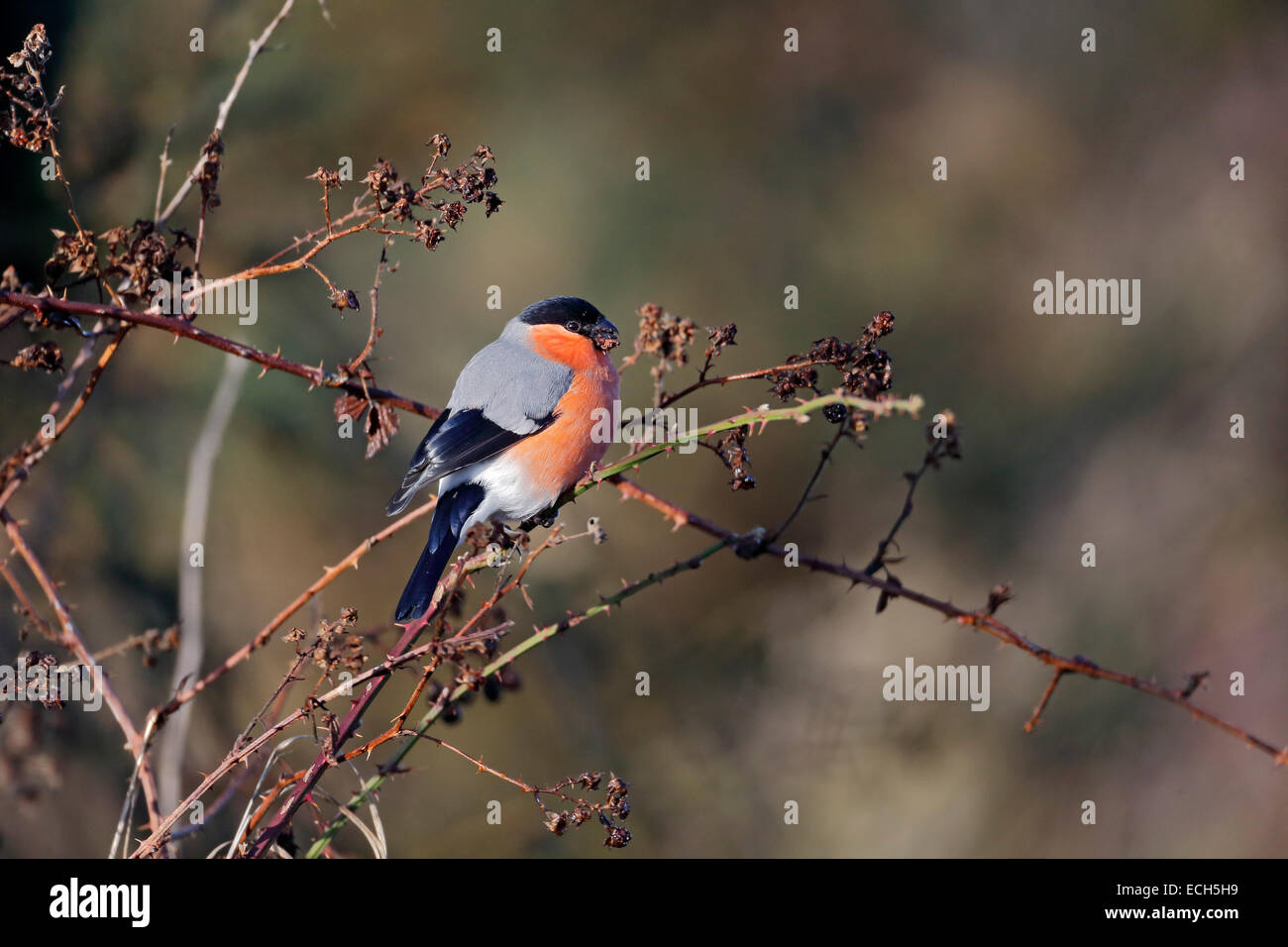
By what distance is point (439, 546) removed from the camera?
348 cm

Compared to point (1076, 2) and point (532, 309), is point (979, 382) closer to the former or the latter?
point (1076, 2)

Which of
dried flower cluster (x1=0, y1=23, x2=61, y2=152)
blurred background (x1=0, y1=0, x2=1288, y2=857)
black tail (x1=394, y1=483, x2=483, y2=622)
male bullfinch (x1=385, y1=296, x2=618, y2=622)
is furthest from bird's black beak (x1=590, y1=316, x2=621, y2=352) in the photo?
dried flower cluster (x1=0, y1=23, x2=61, y2=152)

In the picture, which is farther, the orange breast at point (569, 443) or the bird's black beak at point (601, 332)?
the bird's black beak at point (601, 332)

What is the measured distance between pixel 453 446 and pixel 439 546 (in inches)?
12.3

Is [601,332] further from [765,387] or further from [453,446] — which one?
[765,387]

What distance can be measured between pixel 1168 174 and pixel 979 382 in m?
1.90

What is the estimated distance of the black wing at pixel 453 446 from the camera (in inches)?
134

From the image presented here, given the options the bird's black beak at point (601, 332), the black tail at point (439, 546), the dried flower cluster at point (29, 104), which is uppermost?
the bird's black beak at point (601, 332)

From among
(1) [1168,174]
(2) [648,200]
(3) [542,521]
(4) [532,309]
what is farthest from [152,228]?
(1) [1168,174]

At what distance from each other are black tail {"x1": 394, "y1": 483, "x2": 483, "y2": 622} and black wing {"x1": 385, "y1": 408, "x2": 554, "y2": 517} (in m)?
0.11

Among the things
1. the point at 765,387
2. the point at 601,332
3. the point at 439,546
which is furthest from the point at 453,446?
the point at 765,387

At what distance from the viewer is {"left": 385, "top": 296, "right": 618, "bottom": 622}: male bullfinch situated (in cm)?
344

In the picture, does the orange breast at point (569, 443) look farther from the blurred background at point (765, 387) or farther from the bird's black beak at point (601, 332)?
the blurred background at point (765, 387)

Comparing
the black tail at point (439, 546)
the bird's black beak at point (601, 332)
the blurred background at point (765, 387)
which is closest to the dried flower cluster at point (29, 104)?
the black tail at point (439, 546)
